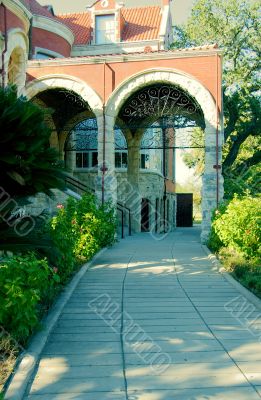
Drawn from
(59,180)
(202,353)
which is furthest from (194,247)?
(59,180)

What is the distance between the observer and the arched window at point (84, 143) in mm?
21406

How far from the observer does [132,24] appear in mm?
26297

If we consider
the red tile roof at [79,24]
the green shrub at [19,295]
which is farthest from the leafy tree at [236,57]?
the green shrub at [19,295]

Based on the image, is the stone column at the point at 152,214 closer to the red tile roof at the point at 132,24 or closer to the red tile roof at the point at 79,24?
the red tile roof at the point at 132,24

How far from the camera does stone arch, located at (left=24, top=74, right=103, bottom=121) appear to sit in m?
15.4

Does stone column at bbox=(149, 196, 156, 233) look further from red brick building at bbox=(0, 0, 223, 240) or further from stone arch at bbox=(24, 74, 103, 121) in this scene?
stone arch at bbox=(24, 74, 103, 121)

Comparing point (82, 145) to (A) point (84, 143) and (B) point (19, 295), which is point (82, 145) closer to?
(A) point (84, 143)

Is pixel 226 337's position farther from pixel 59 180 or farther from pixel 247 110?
pixel 247 110

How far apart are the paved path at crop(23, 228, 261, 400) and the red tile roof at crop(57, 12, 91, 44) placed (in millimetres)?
20260

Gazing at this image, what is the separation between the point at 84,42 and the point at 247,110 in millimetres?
10441

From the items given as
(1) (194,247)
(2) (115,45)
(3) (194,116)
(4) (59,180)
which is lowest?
(1) (194,247)

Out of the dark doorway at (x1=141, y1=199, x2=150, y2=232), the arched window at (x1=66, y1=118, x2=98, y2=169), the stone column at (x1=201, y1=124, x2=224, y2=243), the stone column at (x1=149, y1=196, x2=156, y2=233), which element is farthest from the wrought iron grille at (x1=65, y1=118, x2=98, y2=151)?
the stone column at (x1=201, y1=124, x2=224, y2=243)

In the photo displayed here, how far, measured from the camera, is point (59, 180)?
116 inches

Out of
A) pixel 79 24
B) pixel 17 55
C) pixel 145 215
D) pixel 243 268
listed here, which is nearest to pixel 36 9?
pixel 79 24
